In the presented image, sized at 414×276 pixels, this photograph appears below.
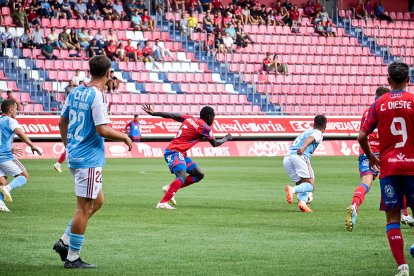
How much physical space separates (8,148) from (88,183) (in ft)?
24.1

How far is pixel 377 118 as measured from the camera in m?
9.37

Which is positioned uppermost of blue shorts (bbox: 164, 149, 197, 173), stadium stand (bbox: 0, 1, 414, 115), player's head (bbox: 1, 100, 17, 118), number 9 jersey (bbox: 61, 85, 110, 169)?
number 9 jersey (bbox: 61, 85, 110, 169)

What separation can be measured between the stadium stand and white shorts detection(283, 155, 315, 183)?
2141 centimetres

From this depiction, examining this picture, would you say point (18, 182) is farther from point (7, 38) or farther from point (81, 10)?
point (81, 10)

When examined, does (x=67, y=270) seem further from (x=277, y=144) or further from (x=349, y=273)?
(x=277, y=144)

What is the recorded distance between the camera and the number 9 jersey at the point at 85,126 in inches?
385

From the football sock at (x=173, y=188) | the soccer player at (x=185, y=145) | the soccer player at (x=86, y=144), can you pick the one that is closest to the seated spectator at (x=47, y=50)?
the soccer player at (x=185, y=145)

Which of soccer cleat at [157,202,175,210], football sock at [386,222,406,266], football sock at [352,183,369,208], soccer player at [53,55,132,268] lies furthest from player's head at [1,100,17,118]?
football sock at [386,222,406,266]

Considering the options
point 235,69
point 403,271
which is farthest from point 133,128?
point 403,271

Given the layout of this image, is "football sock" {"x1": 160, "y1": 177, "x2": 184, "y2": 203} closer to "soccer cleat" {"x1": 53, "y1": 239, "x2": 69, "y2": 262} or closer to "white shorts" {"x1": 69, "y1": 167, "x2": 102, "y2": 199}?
"soccer cleat" {"x1": 53, "y1": 239, "x2": 69, "y2": 262}

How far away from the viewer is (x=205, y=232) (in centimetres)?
1317

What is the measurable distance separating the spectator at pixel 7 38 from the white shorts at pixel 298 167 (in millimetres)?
24269

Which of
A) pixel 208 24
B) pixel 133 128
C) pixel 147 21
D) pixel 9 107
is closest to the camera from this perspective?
pixel 9 107

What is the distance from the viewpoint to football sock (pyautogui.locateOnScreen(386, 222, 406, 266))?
904 cm
